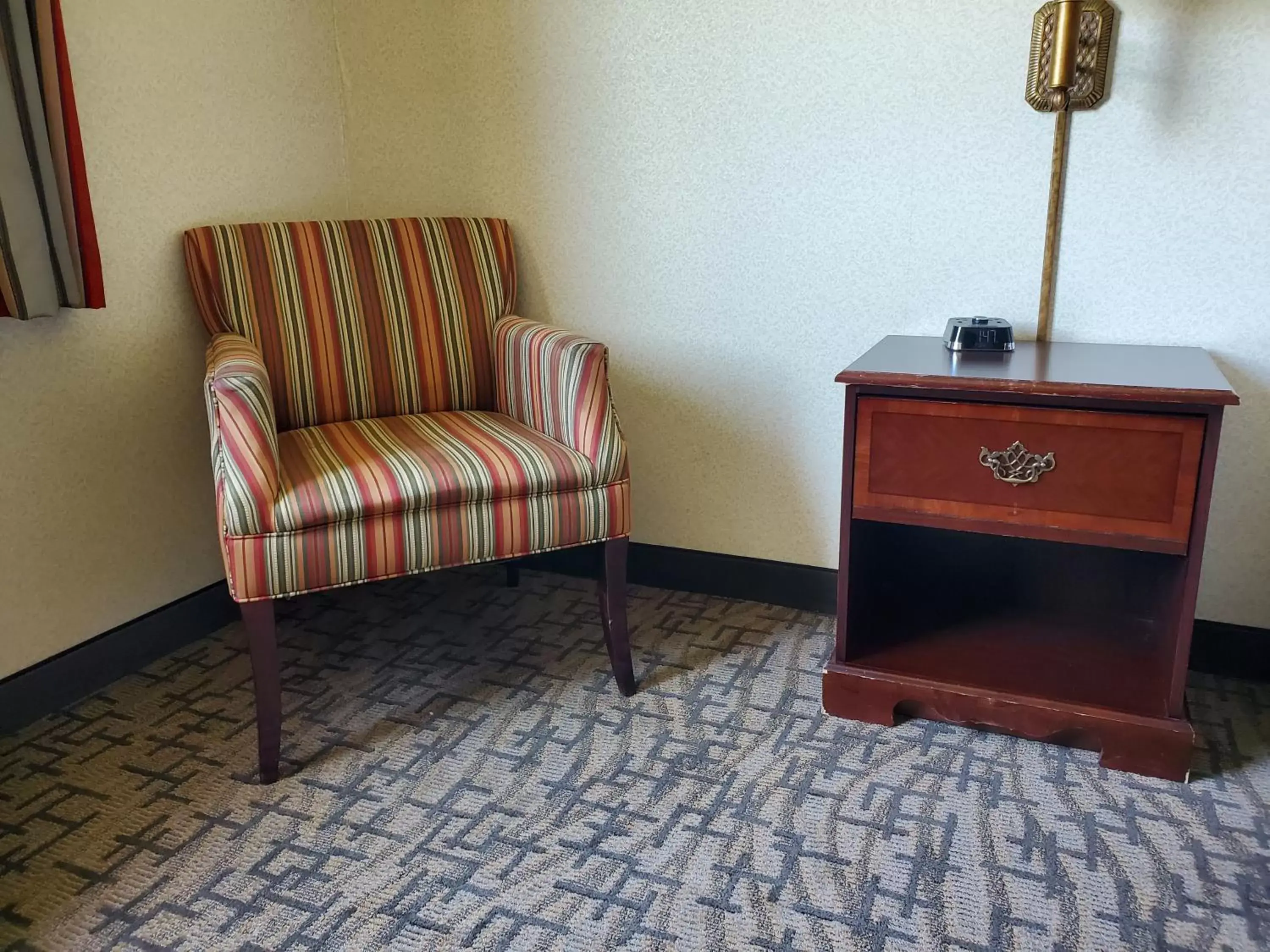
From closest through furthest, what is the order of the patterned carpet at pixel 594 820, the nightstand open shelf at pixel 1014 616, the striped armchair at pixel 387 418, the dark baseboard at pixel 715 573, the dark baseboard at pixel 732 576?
1. the patterned carpet at pixel 594 820
2. the striped armchair at pixel 387 418
3. the nightstand open shelf at pixel 1014 616
4. the dark baseboard at pixel 732 576
5. the dark baseboard at pixel 715 573

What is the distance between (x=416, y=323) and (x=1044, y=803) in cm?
148

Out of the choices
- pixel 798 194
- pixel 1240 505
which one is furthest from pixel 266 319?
pixel 1240 505

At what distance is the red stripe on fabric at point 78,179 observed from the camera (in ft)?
Result: 5.18

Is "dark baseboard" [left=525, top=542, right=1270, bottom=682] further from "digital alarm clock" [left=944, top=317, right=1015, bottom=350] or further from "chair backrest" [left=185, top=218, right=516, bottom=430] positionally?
"digital alarm clock" [left=944, top=317, right=1015, bottom=350]

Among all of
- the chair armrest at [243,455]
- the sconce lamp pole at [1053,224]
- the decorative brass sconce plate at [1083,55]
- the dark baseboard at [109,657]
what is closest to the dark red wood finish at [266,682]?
the chair armrest at [243,455]

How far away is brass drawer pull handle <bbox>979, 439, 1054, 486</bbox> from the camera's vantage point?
149cm

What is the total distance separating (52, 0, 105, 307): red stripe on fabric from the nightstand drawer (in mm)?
1324

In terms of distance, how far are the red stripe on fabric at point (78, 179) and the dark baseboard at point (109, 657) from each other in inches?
25.4

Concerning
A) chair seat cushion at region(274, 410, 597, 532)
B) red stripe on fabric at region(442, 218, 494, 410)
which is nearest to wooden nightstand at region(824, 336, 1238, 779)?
chair seat cushion at region(274, 410, 597, 532)

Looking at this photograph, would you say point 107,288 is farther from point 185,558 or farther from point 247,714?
point 247,714

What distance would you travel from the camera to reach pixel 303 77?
2.20 m

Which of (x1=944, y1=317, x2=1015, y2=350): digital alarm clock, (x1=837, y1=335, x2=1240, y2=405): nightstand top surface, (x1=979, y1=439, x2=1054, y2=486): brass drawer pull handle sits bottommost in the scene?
(x1=979, y1=439, x2=1054, y2=486): brass drawer pull handle

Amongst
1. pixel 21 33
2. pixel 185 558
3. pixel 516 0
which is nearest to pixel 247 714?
pixel 185 558

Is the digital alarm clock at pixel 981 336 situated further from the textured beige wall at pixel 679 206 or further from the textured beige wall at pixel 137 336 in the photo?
the textured beige wall at pixel 137 336
